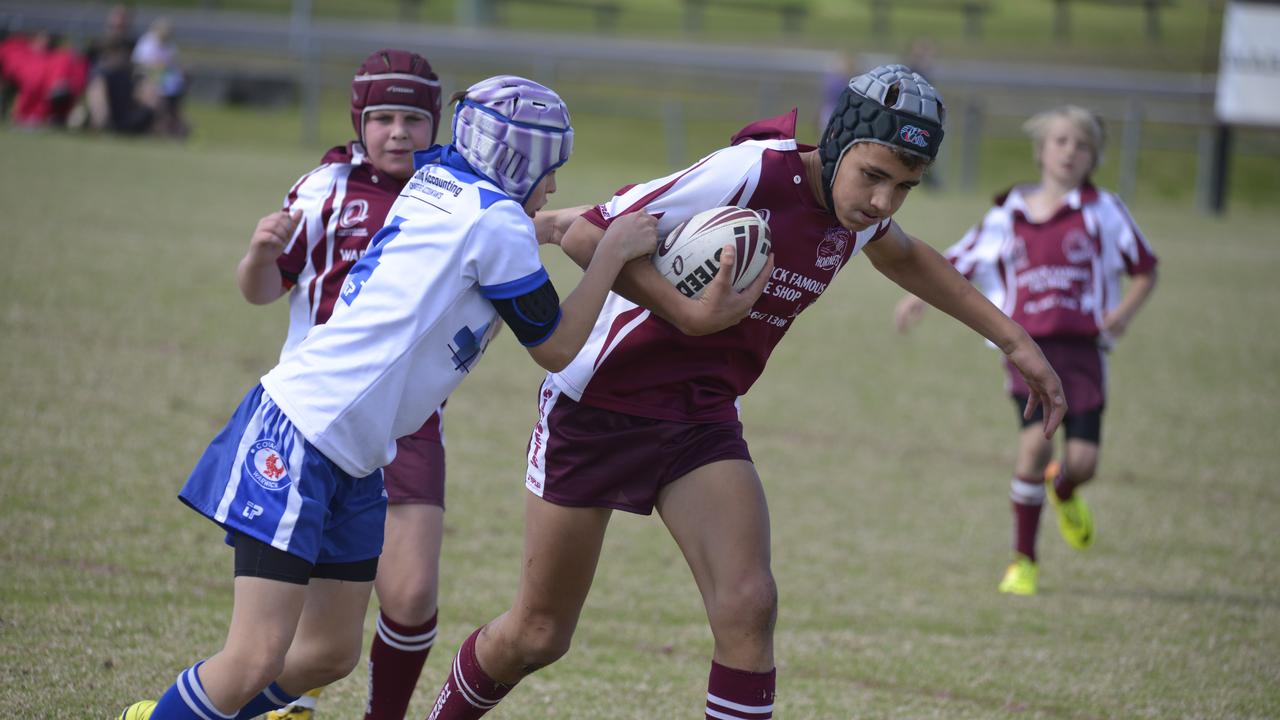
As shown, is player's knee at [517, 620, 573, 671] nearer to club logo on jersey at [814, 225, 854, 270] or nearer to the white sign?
club logo on jersey at [814, 225, 854, 270]

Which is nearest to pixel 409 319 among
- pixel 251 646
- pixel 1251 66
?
pixel 251 646

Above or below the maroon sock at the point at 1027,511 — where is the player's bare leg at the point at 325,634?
above

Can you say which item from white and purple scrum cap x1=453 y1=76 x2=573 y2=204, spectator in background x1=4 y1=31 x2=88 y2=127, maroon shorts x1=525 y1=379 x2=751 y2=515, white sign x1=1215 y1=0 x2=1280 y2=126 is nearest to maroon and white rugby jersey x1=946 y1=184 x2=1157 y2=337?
maroon shorts x1=525 y1=379 x2=751 y2=515

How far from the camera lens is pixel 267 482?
3.08 metres

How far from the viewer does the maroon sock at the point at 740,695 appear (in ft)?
10.9

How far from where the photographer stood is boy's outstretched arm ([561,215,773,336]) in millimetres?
3244

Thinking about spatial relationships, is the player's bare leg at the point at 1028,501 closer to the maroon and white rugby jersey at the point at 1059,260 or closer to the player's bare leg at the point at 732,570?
the maroon and white rugby jersey at the point at 1059,260

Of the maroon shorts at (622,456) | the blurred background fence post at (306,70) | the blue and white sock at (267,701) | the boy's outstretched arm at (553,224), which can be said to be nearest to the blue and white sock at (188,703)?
the blue and white sock at (267,701)

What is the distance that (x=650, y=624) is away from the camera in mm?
5293

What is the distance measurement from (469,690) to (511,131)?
1.52 metres

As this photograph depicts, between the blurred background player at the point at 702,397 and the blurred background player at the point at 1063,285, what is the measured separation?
255 cm

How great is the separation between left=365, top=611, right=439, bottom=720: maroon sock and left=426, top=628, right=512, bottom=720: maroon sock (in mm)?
194

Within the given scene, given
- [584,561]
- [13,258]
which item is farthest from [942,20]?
[584,561]

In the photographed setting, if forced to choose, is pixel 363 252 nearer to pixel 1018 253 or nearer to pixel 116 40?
pixel 1018 253
